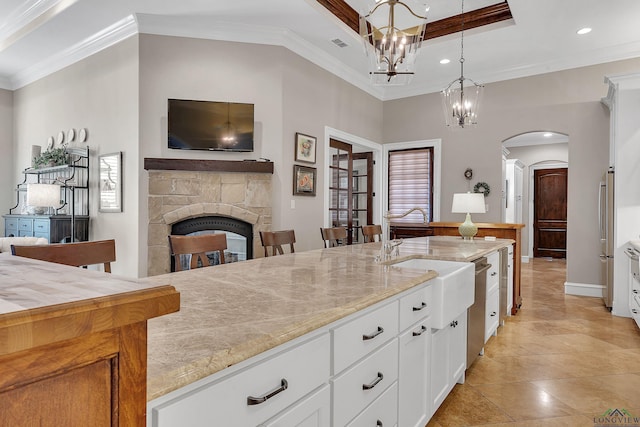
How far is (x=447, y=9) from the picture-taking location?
426 centimetres

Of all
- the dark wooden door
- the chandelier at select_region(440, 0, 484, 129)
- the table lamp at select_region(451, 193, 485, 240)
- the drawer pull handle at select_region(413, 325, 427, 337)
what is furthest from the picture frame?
the dark wooden door

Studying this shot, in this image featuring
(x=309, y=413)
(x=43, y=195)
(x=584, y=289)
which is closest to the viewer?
(x=309, y=413)

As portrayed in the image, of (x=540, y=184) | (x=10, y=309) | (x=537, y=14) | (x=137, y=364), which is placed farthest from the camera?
(x=540, y=184)

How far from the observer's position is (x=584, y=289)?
5.05 meters

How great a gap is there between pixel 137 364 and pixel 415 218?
20.3 ft

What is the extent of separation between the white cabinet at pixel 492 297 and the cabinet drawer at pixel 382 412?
171 centimetres

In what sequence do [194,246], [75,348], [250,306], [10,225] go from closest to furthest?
[75,348] → [250,306] → [194,246] → [10,225]

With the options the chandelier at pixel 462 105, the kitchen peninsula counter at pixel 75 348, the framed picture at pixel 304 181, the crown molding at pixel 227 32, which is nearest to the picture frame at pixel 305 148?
the framed picture at pixel 304 181

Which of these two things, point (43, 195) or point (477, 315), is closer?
point (477, 315)

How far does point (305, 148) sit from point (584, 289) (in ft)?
13.7

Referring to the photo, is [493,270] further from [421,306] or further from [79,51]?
[79,51]

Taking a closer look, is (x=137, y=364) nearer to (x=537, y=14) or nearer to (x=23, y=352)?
(x=23, y=352)

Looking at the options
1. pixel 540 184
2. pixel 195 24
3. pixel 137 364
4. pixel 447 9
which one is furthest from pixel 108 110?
pixel 540 184

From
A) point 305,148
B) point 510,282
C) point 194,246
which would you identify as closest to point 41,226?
point 305,148
